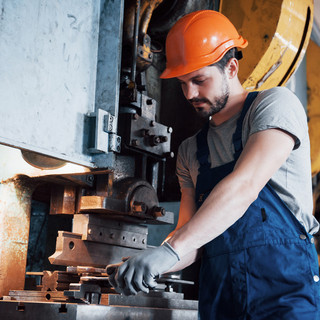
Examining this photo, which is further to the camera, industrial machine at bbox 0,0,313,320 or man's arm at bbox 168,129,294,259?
industrial machine at bbox 0,0,313,320

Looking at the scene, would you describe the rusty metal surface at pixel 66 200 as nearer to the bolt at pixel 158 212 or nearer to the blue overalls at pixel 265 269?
the bolt at pixel 158 212

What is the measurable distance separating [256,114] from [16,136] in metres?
0.63

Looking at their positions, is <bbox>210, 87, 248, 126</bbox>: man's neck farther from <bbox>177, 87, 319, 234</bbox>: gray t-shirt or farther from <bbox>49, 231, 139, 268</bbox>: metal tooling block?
<bbox>49, 231, 139, 268</bbox>: metal tooling block

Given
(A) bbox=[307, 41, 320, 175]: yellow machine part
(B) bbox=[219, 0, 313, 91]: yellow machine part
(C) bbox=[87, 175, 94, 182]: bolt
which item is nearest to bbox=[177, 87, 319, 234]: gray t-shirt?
(C) bbox=[87, 175, 94, 182]: bolt

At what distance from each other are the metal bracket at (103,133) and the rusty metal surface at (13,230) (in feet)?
1.06

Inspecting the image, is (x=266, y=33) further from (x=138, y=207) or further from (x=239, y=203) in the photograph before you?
(x=239, y=203)

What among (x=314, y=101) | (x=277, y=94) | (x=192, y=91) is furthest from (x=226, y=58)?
(x=314, y=101)

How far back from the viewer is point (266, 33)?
2002 millimetres

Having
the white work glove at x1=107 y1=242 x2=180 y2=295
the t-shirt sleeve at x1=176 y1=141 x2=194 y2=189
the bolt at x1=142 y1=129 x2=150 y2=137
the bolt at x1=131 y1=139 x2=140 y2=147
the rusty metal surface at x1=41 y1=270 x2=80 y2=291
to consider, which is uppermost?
the bolt at x1=142 y1=129 x2=150 y2=137

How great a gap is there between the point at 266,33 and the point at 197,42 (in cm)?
64

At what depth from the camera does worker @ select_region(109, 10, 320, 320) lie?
1.16 metres

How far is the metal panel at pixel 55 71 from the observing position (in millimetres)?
1219

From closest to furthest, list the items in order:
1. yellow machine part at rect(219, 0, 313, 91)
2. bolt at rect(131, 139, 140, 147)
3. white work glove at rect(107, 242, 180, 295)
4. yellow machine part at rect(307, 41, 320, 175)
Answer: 1. white work glove at rect(107, 242, 180, 295)
2. bolt at rect(131, 139, 140, 147)
3. yellow machine part at rect(219, 0, 313, 91)
4. yellow machine part at rect(307, 41, 320, 175)

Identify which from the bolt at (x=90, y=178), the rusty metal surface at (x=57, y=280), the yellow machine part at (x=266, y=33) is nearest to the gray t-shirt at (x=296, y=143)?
the bolt at (x=90, y=178)
